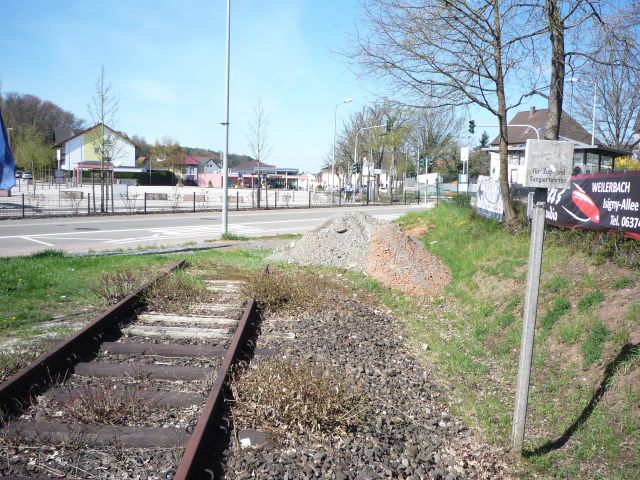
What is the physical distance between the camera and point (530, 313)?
14.7 feet

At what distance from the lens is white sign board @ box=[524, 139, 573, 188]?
426cm

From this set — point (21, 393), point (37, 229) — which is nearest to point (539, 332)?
point (21, 393)

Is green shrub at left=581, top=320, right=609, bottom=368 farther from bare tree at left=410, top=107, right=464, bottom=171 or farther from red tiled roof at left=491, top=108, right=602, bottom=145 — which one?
bare tree at left=410, top=107, right=464, bottom=171

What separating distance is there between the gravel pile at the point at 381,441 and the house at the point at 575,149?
2.71 metres

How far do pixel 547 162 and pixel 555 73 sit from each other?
9735 millimetres

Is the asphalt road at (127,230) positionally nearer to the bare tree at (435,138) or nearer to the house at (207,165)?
the bare tree at (435,138)

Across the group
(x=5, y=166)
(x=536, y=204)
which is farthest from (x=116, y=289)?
(x=536, y=204)

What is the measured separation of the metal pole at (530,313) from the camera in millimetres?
4395

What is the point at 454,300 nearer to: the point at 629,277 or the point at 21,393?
the point at 629,277

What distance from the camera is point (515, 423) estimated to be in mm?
4574

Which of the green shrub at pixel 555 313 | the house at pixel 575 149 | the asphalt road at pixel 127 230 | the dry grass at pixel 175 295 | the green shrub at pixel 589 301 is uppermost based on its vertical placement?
the house at pixel 575 149

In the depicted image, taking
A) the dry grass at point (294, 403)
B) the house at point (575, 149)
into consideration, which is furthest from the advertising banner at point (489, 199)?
the dry grass at point (294, 403)

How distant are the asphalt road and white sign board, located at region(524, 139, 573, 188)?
14185 mm

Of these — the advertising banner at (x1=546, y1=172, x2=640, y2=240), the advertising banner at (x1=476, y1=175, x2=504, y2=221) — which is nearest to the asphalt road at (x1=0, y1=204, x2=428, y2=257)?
the advertising banner at (x1=476, y1=175, x2=504, y2=221)
